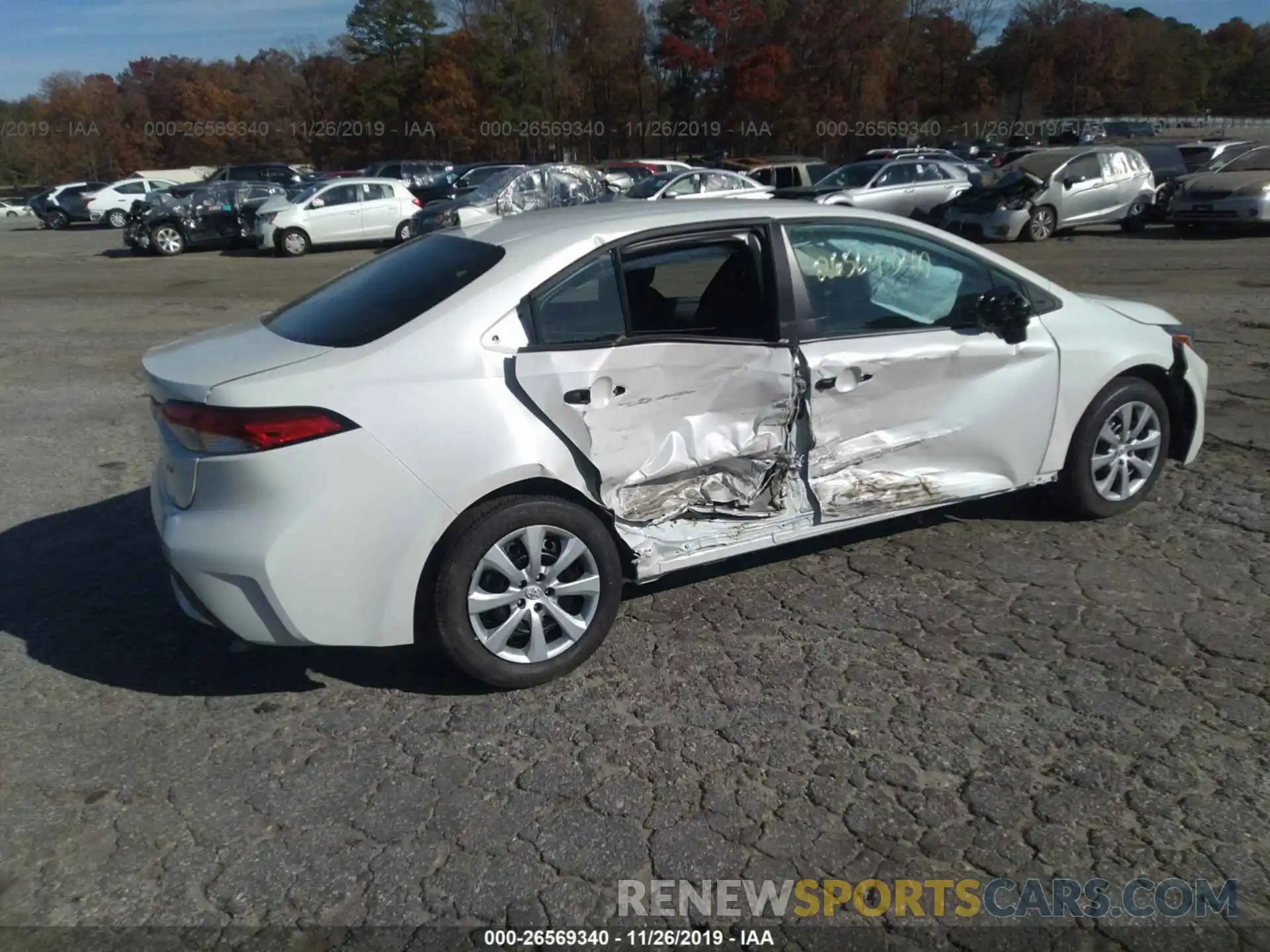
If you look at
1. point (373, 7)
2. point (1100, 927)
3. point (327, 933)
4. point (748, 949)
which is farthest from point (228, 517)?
point (373, 7)

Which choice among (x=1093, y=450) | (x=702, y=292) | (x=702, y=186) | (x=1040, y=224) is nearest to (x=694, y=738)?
(x=702, y=292)

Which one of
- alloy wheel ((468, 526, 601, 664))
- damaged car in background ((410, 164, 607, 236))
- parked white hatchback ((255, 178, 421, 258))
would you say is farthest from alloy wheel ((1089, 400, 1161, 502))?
parked white hatchback ((255, 178, 421, 258))

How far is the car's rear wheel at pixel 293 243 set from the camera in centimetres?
2384

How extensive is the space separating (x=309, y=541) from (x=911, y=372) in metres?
2.62

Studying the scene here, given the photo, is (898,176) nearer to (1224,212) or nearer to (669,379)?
(1224,212)

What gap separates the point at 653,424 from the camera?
13.7 feet

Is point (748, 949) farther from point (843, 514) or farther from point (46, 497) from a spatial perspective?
point (46, 497)

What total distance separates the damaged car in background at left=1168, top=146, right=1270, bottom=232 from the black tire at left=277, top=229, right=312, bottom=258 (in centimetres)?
1808

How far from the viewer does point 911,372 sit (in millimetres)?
4676

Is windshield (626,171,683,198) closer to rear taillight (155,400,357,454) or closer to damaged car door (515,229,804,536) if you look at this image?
damaged car door (515,229,804,536)

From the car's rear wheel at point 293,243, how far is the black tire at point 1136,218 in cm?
1745

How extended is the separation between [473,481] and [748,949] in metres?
1.78

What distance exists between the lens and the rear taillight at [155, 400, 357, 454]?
358cm

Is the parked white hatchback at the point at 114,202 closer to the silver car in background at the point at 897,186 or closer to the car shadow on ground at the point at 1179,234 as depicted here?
the silver car in background at the point at 897,186
